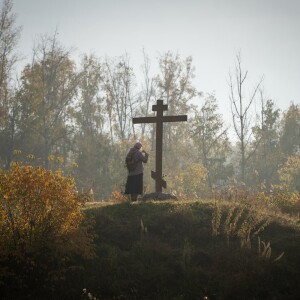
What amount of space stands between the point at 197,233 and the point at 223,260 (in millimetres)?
1324

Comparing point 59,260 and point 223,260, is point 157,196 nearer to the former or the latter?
point 223,260

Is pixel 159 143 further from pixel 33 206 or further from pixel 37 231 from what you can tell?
pixel 37 231

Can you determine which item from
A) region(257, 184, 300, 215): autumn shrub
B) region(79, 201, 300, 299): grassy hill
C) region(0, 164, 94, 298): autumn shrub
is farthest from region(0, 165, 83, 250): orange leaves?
region(257, 184, 300, 215): autumn shrub

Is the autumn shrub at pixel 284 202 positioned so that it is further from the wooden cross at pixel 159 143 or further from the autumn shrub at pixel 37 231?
the autumn shrub at pixel 37 231

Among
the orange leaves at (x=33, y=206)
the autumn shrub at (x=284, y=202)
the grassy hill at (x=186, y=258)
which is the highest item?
the orange leaves at (x=33, y=206)

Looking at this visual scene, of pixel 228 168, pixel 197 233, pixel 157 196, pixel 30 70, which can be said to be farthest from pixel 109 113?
pixel 197 233

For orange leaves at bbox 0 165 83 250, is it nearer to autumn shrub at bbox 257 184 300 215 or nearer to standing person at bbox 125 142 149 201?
standing person at bbox 125 142 149 201

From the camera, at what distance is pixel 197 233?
9320 millimetres

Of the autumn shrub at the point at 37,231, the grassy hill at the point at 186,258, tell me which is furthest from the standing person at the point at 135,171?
the autumn shrub at the point at 37,231

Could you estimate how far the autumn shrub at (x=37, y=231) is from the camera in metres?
6.96

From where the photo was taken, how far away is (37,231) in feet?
24.2

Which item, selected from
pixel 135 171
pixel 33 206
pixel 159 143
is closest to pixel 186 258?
pixel 33 206

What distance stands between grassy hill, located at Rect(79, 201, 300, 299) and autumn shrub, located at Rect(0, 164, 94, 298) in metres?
0.49

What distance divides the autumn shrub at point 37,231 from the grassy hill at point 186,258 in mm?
493
